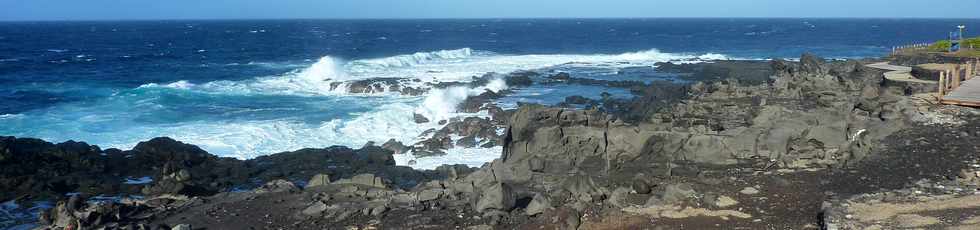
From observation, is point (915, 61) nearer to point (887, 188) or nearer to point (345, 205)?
point (887, 188)

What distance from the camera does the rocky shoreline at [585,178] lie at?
14914 mm

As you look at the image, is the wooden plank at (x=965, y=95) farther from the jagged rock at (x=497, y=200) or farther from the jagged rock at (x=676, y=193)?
the jagged rock at (x=497, y=200)

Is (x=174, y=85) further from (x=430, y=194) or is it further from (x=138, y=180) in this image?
(x=430, y=194)

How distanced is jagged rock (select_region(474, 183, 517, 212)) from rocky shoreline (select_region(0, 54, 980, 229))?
2 cm

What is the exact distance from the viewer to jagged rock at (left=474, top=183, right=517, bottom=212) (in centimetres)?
1526

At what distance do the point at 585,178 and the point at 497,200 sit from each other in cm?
239

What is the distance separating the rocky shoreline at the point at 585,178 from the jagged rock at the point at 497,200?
0.08ft

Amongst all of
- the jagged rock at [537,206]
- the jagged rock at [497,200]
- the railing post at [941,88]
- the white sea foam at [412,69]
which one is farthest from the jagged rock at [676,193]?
the white sea foam at [412,69]

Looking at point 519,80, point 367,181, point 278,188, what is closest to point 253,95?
point 519,80

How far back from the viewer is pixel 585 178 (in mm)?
16641

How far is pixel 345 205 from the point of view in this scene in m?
16.2

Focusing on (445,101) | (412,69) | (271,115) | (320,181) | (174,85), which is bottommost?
(412,69)

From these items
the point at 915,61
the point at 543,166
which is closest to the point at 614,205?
the point at 543,166

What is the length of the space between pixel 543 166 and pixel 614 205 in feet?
11.3
